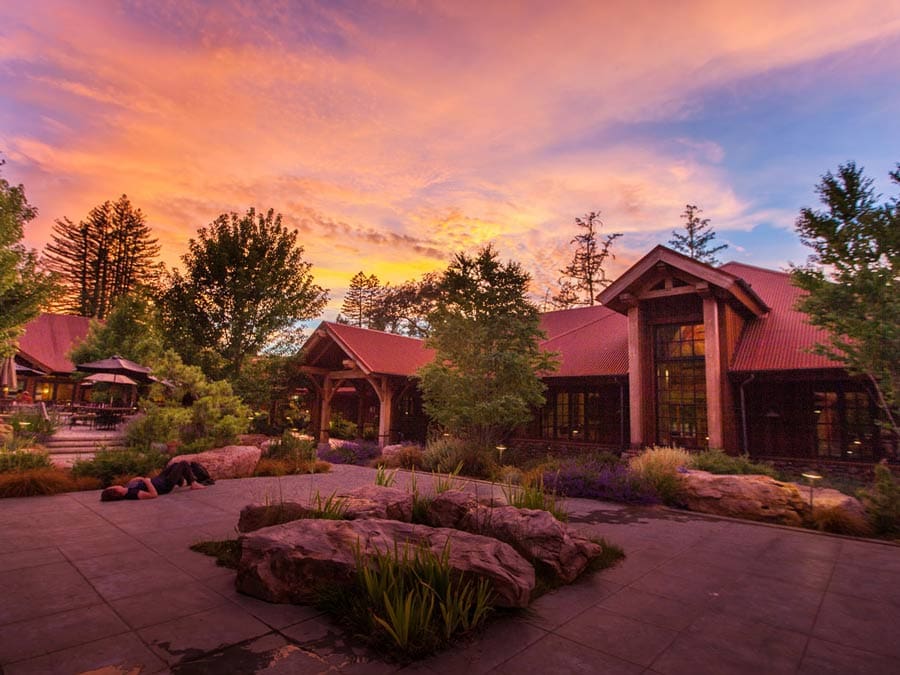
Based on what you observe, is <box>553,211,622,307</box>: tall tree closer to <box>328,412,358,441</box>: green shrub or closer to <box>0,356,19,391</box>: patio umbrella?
<box>328,412,358,441</box>: green shrub

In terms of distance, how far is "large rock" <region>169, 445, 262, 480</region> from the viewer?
10.2m

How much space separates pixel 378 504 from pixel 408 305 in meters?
37.2

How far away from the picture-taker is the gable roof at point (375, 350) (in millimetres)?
18312

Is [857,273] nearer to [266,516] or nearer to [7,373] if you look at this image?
[266,516]

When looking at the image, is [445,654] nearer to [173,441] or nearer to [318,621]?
[318,621]

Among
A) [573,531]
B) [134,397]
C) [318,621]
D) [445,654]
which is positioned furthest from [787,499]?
[134,397]

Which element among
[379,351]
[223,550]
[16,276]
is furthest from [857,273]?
[16,276]

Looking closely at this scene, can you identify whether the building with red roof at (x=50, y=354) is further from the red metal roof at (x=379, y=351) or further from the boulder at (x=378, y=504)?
the boulder at (x=378, y=504)

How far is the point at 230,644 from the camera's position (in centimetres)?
305

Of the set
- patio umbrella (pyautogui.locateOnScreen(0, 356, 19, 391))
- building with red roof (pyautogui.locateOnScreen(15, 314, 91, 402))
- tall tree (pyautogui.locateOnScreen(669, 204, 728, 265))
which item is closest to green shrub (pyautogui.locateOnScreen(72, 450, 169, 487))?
patio umbrella (pyautogui.locateOnScreen(0, 356, 19, 391))

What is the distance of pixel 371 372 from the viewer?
17.8m

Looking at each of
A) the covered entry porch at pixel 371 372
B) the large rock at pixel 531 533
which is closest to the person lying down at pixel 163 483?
the large rock at pixel 531 533

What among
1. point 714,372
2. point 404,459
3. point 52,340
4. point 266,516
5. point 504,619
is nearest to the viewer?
point 504,619

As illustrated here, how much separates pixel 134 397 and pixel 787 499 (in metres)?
22.9
